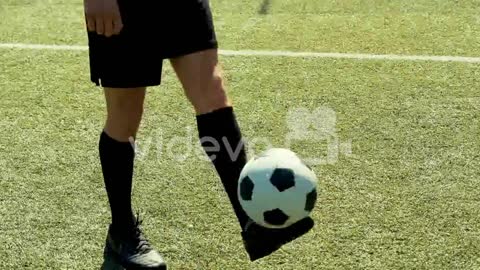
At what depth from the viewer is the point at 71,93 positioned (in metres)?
4.28

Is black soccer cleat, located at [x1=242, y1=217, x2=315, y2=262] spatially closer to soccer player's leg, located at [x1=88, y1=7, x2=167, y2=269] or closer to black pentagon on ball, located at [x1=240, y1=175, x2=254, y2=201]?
black pentagon on ball, located at [x1=240, y1=175, x2=254, y2=201]

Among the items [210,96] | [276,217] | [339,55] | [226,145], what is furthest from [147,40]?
[339,55]

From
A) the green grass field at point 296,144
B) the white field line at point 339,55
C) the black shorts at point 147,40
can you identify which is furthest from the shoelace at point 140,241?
the white field line at point 339,55

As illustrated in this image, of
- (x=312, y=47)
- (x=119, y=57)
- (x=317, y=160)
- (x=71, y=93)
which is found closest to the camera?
(x=119, y=57)

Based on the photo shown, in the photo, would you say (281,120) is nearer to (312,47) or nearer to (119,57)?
(312,47)

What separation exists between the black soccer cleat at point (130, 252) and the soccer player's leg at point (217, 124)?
36 cm

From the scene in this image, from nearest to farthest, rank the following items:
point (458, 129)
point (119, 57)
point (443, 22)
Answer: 1. point (119, 57)
2. point (458, 129)
3. point (443, 22)

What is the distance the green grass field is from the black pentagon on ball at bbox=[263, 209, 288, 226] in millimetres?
298

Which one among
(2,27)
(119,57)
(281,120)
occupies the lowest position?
(2,27)

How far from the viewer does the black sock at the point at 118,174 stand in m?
2.56

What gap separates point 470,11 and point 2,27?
10.9 feet

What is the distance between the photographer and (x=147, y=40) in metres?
2.32

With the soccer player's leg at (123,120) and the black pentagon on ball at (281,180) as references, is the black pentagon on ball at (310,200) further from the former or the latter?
the soccer player's leg at (123,120)

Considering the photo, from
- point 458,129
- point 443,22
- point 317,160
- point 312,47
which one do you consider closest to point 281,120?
point 317,160
